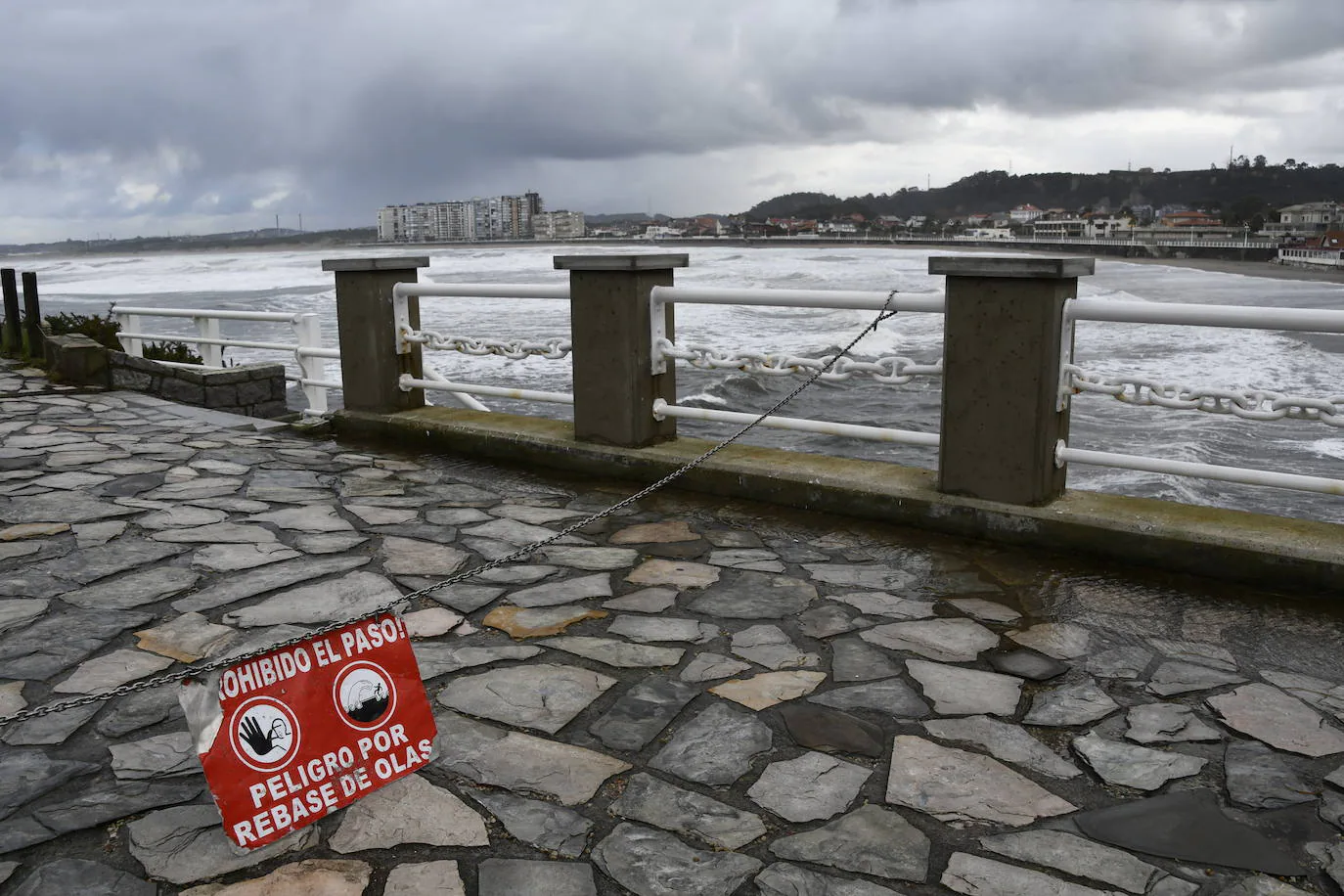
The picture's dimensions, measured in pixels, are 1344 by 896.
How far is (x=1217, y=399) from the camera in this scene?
4.34m

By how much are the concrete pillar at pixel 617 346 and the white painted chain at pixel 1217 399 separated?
2.22 m

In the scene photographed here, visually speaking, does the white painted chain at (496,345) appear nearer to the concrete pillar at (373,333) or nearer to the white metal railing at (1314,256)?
the concrete pillar at (373,333)

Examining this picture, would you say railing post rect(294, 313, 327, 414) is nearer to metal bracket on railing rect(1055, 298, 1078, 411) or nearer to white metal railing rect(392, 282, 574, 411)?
white metal railing rect(392, 282, 574, 411)

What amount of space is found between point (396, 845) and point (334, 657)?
0.52m

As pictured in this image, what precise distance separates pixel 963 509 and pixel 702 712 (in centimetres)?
208

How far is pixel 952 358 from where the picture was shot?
15.7 ft

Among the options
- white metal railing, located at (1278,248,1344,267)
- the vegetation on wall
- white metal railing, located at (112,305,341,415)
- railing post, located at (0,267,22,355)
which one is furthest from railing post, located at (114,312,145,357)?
white metal railing, located at (1278,248,1344,267)

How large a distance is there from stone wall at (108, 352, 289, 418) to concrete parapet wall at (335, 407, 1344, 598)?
3.92m

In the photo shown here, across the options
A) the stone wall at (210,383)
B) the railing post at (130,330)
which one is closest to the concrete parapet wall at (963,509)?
the stone wall at (210,383)

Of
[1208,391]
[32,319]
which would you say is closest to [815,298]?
[1208,391]

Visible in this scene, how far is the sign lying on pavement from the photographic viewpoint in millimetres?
2580

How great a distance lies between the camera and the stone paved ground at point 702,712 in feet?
8.14

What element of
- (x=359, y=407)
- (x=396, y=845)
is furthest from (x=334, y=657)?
(x=359, y=407)

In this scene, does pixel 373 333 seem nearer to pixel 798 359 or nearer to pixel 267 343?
pixel 798 359
